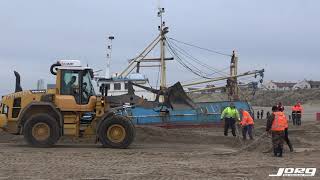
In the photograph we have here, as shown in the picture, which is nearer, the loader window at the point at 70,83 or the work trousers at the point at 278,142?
the work trousers at the point at 278,142

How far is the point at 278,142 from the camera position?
1700 cm

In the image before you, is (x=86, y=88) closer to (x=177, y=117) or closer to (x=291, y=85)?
(x=177, y=117)

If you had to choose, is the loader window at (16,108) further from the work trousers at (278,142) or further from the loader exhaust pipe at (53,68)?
the work trousers at (278,142)

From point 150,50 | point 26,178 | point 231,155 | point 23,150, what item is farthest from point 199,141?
point 150,50

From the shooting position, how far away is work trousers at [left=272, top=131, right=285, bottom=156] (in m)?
17.0

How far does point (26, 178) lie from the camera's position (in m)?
11.8

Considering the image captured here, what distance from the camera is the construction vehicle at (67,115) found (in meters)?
19.3

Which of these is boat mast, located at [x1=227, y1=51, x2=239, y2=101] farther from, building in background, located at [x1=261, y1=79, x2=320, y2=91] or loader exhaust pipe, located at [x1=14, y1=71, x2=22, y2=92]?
building in background, located at [x1=261, y1=79, x2=320, y2=91]

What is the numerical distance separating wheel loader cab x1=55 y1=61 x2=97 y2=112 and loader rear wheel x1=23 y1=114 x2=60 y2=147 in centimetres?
63

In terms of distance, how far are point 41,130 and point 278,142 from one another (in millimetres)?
7769

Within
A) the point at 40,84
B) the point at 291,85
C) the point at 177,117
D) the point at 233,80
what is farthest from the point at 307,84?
the point at 40,84

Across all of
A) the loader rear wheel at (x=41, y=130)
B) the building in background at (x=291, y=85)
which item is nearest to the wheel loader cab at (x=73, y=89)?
the loader rear wheel at (x=41, y=130)

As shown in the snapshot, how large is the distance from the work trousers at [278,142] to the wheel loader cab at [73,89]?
614cm

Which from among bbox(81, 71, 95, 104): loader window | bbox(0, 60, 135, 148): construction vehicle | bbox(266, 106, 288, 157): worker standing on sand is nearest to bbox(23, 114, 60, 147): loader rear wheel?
bbox(0, 60, 135, 148): construction vehicle
